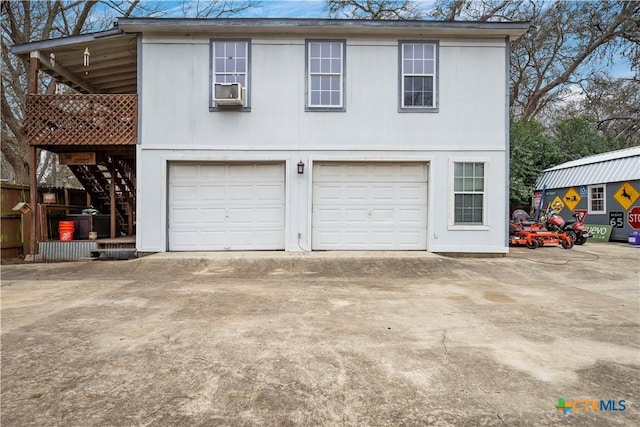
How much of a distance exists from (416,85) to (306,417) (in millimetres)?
8102

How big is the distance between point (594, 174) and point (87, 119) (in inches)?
659

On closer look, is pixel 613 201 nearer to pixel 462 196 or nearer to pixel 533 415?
pixel 462 196

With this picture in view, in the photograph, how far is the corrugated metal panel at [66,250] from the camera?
27.5 ft

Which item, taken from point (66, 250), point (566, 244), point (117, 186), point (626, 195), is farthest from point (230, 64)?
point (626, 195)

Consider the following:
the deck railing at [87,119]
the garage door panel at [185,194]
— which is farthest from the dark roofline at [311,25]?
the garage door panel at [185,194]

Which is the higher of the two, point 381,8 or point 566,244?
point 381,8

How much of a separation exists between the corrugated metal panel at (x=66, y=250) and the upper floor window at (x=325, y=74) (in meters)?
6.29

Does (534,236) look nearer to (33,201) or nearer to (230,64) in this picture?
(230,64)

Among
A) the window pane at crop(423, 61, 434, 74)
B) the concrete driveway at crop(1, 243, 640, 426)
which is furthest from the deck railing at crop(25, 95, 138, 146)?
the window pane at crop(423, 61, 434, 74)

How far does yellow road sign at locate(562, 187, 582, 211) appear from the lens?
46.9ft

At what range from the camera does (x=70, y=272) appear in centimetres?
704

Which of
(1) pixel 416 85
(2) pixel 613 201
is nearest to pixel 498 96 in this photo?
(1) pixel 416 85

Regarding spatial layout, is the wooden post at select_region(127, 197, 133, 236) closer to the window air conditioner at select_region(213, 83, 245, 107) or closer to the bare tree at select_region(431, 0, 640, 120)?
the window air conditioner at select_region(213, 83, 245, 107)

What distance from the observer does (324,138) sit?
8.52 meters
